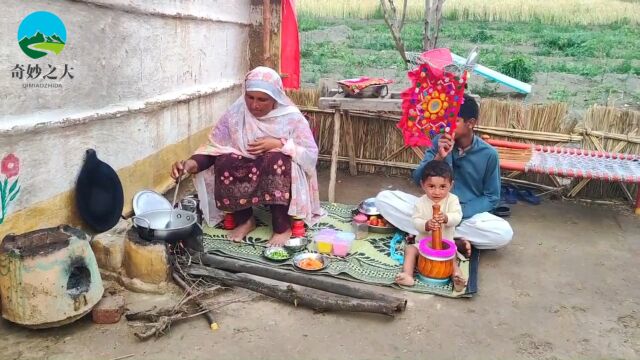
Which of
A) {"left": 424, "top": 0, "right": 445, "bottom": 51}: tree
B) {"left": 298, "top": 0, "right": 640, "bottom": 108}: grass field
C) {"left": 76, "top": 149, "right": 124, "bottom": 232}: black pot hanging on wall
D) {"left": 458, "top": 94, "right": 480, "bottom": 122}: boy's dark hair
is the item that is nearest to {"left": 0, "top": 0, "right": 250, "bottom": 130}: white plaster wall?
{"left": 76, "top": 149, "right": 124, "bottom": 232}: black pot hanging on wall

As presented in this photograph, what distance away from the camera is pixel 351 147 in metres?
6.16

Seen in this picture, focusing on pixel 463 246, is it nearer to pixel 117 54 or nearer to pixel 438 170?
pixel 438 170

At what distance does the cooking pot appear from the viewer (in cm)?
334

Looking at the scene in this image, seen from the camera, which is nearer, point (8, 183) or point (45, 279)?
point (45, 279)

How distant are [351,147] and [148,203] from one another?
2.75m

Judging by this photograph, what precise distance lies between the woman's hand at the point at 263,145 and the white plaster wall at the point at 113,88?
0.96 m

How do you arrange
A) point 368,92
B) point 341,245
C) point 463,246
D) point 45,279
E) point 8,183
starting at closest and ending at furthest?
point 45,279, point 8,183, point 341,245, point 463,246, point 368,92

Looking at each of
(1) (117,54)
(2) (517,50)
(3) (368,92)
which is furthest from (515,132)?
(2) (517,50)

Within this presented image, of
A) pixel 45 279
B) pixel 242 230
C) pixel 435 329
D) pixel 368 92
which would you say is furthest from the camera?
pixel 368 92

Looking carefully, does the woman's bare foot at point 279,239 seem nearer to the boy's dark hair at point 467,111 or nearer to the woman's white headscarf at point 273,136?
the woman's white headscarf at point 273,136

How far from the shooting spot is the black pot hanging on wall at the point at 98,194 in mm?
3506

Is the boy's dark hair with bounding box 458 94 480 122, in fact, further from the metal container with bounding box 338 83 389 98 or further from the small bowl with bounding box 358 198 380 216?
the metal container with bounding box 338 83 389 98

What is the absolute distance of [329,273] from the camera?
11.9 ft

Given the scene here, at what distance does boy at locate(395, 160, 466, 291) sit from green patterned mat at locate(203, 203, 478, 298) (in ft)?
0.30
